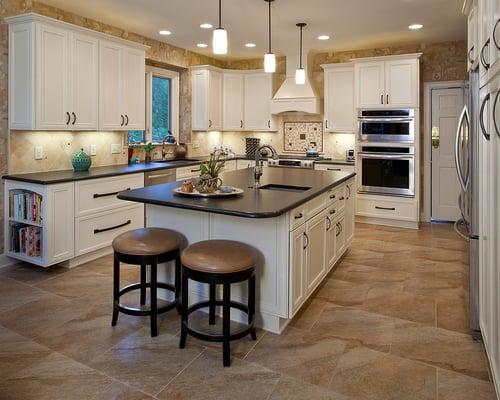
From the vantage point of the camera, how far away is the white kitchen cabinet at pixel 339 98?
252 inches

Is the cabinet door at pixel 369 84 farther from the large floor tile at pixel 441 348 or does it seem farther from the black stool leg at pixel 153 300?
the black stool leg at pixel 153 300

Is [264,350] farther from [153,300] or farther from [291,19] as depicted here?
[291,19]

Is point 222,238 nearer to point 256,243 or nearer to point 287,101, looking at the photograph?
point 256,243

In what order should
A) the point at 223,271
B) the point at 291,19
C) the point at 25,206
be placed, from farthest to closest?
the point at 291,19 → the point at 25,206 → the point at 223,271

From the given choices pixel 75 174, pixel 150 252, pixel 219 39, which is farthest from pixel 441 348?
pixel 75 174

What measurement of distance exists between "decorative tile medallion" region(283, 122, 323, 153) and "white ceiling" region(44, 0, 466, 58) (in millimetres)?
1376

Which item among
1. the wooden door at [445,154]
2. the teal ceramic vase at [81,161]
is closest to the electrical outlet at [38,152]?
the teal ceramic vase at [81,161]

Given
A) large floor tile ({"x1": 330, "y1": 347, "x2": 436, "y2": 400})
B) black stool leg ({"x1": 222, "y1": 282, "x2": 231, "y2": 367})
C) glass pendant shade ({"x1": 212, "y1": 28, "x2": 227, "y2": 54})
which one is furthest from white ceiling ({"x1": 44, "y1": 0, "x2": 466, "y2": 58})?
large floor tile ({"x1": 330, "y1": 347, "x2": 436, "y2": 400})

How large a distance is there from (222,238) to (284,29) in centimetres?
353

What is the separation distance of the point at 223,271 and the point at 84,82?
10.2 ft

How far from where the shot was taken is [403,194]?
602 cm

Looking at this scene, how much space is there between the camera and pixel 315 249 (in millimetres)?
3285

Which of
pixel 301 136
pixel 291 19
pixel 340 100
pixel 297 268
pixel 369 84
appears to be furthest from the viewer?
pixel 301 136

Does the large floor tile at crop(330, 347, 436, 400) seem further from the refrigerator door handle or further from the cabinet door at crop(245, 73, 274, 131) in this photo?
the cabinet door at crop(245, 73, 274, 131)
